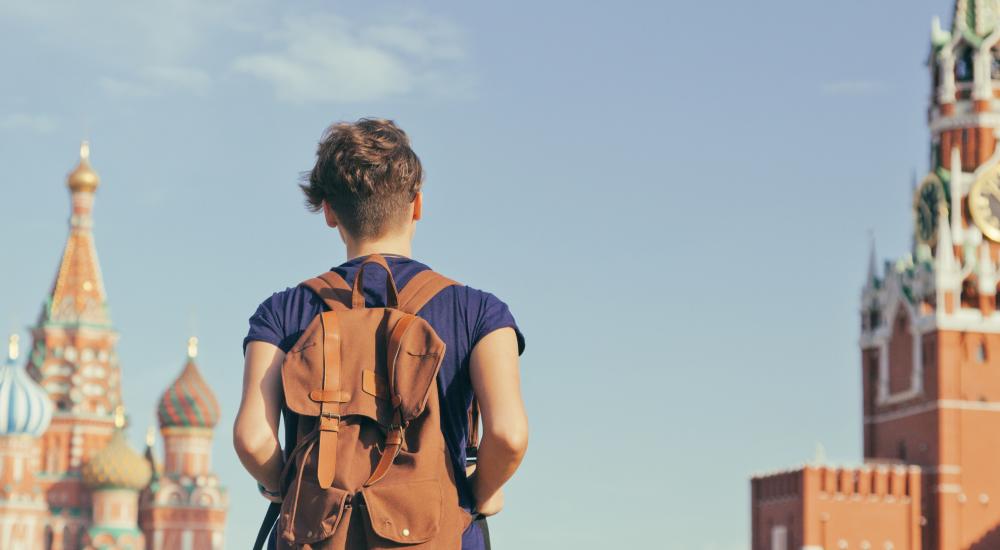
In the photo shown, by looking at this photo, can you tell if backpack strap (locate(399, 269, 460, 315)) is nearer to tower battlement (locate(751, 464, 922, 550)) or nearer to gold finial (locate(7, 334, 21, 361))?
tower battlement (locate(751, 464, 922, 550))

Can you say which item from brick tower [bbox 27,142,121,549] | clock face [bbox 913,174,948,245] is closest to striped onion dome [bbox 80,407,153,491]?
brick tower [bbox 27,142,121,549]

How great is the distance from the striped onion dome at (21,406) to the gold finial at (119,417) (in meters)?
2.99

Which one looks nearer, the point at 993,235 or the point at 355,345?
the point at 355,345

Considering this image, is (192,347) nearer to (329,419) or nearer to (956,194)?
(956,194)

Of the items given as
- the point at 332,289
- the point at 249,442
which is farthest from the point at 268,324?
the point at 249,442

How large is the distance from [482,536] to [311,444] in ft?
1.54

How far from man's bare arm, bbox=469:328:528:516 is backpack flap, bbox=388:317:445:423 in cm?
15

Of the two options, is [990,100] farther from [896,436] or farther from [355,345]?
[355,345]

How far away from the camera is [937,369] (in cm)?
5828

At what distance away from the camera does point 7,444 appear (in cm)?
8012

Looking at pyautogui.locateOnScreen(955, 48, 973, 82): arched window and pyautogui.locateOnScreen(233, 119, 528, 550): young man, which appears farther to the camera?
pyautogui.locateOnScreen(955, 48, 973, 82): arched window

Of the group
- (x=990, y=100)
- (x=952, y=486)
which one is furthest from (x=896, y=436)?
(x=990, y=100)

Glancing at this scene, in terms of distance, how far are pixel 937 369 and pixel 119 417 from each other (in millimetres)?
38778

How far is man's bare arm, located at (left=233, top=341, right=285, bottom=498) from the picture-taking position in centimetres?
453
